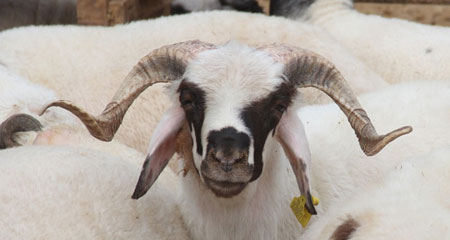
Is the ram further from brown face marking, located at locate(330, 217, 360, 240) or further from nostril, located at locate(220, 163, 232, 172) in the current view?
brown face marking, located at locate(330, 217, 360, 240)

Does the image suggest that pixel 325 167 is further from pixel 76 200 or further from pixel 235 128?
pixel 76 200

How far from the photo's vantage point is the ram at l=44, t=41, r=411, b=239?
3145mm

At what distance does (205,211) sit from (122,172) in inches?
18.8

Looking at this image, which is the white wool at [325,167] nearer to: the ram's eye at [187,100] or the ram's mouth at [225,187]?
the ram's mouth at [225,187]

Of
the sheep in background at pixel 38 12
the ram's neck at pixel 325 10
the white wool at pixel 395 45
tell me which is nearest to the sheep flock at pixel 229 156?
the white wool at pixel 395 45

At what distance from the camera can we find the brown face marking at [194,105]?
3.23 metres

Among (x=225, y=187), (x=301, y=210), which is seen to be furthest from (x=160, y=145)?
(x=301, y=210)

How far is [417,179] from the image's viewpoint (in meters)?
3.13

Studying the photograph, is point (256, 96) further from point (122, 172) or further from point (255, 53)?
point (122, 172)

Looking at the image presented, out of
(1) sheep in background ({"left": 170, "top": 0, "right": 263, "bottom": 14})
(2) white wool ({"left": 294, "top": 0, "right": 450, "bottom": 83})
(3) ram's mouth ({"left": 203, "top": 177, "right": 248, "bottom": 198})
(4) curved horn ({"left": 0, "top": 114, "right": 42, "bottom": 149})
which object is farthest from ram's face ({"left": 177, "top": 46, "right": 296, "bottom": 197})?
(1) sheep in background ({"left": 170, "top": 0, "right": 263, "bottom": 14})

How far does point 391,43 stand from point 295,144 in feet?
9.30

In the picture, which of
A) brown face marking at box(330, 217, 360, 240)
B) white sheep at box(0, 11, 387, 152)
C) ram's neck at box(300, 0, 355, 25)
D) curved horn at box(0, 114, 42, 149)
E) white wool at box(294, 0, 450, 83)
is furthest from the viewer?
ram's neck at box(300, 0, 355, 25)

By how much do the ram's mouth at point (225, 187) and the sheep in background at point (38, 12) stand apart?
15.1 feet

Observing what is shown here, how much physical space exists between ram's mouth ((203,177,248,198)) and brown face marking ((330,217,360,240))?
1.40ft
